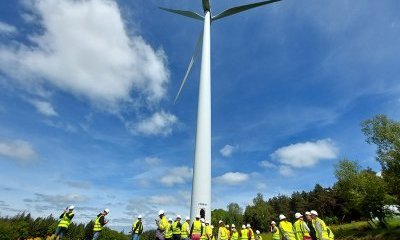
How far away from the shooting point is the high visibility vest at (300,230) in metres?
16.1

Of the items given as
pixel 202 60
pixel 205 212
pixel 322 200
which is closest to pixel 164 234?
pixel 205 212

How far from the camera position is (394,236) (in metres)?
49.7

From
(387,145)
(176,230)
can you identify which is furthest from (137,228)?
(387,145)

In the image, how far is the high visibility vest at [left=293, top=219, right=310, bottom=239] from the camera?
1614 cm

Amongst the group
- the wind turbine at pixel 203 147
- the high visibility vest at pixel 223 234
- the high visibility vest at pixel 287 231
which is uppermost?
the wind turbine at pixel 203 147

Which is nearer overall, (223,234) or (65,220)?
(65,220)

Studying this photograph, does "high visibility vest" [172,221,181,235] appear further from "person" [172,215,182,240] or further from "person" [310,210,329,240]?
"person" [310,210,329,240]

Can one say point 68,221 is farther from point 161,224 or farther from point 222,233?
point 222,233

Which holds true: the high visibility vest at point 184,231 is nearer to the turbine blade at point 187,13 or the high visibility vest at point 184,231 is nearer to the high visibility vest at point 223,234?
the high visibility vest at point 223,234

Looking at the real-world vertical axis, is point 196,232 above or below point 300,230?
above

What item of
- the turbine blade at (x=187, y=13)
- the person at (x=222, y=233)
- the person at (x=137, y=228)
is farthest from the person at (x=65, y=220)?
the turbine blade at (x=187, y=13)

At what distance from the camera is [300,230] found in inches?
648

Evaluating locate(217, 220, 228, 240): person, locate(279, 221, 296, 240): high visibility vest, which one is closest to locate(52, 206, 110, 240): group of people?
locate(217, 220, 228, 240): person

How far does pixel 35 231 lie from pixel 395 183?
5924 cm
